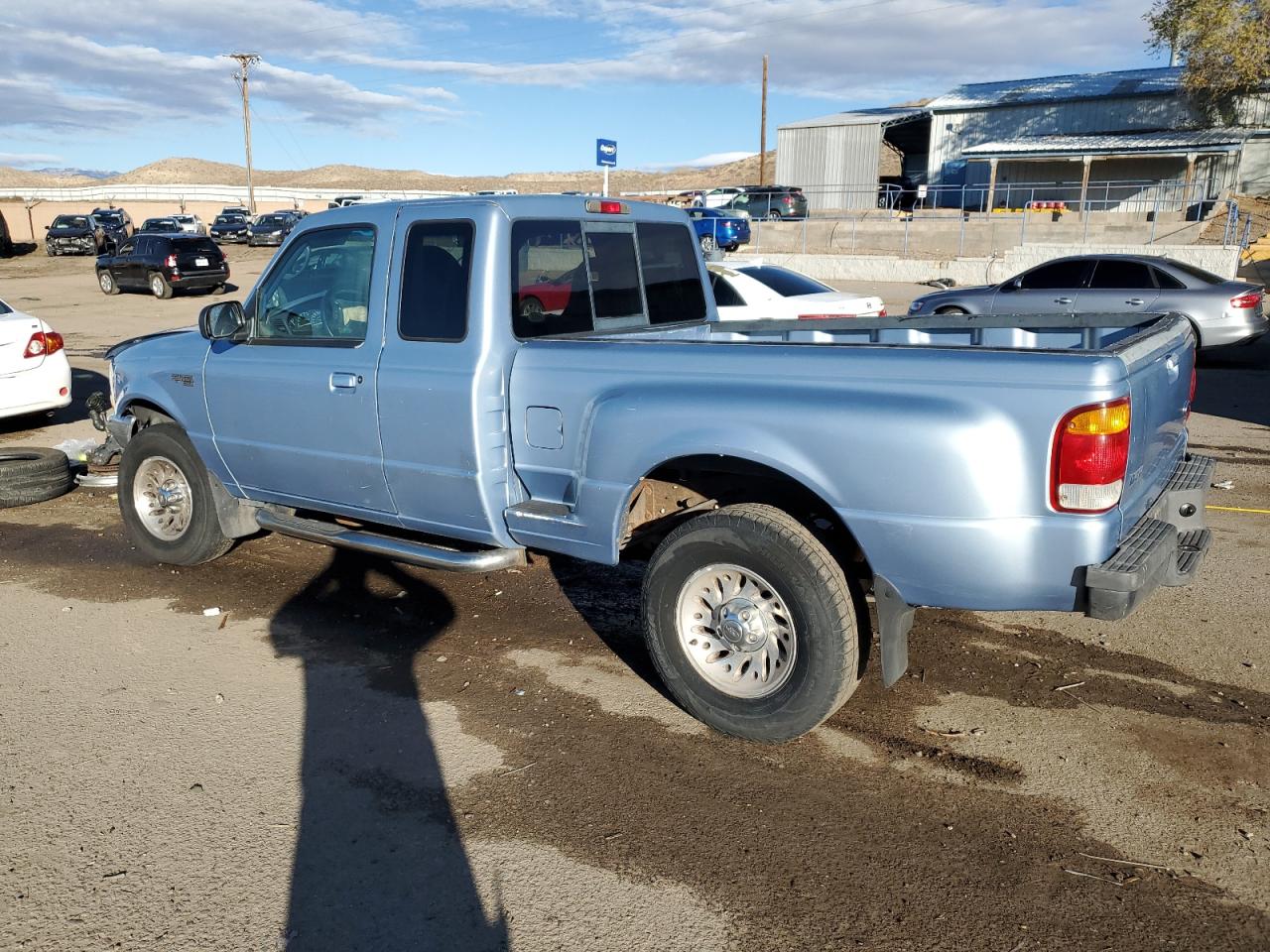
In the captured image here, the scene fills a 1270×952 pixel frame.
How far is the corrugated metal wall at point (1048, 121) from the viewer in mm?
42625

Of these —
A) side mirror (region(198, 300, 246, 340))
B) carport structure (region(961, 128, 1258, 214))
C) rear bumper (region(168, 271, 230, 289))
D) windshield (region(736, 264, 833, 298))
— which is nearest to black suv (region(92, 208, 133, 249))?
rear bumper (region(168, 271, 230, 289))

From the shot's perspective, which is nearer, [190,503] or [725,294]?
[190,503]

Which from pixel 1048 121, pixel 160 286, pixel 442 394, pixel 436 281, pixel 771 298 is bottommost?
pixel 160 286

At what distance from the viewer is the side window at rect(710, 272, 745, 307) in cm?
1157

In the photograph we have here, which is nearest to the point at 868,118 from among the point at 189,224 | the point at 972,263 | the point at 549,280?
the point at 972,263

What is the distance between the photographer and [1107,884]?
313 centimetres

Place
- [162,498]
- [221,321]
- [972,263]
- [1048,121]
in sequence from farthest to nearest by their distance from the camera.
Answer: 1. [1048,121]
2. [972,263]
3. [162,498]
4. [221,321]

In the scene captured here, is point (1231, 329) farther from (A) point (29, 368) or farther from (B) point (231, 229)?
(B) point (231, 229)

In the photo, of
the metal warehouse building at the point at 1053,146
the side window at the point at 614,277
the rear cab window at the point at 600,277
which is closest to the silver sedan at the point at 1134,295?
the rear cab window at the point at 600,277

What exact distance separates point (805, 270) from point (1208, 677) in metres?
28.1

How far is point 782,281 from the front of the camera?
1217cm

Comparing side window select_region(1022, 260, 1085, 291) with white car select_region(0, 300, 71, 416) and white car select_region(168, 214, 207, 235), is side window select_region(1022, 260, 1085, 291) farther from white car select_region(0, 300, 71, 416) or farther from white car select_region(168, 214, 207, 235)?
white car select_region(168, 214, 207, 235)

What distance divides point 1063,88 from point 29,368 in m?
47.6

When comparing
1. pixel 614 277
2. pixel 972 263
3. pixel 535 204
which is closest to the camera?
pixel 535 204
